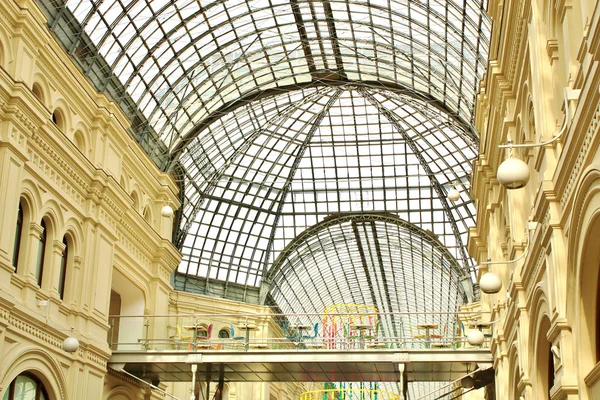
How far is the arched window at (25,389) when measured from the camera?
26.3 meters

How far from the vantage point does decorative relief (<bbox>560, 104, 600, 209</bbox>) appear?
36.9 ft

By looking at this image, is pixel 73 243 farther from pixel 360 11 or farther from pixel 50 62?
pixel 360 11

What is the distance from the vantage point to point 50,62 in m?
29.1

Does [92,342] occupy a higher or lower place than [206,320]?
lower

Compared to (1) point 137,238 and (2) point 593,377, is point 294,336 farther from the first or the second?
(2) point 593,377

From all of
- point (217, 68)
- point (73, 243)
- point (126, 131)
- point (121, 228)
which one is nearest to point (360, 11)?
point (217, 68)

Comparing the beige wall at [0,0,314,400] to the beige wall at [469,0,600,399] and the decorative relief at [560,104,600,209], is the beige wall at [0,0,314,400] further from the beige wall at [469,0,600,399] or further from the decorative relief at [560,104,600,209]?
the decorative relief at [560,104,600,209]

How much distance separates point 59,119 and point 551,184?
843 inches

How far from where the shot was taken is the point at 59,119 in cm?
3083

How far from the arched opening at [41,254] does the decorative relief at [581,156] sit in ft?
64.5

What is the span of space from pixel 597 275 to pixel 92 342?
23.0 metres

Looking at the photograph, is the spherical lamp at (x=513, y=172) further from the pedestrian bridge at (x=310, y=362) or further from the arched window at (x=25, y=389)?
the pedestrian bridge at (x=310, y=362)

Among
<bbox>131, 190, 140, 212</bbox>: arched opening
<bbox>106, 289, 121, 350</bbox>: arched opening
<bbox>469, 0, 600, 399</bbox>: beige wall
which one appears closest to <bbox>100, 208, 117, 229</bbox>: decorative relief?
<bbox>131, 190, 140, 212</bbox>: arched opening

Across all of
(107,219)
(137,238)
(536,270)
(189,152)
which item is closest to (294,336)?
(137,238)
